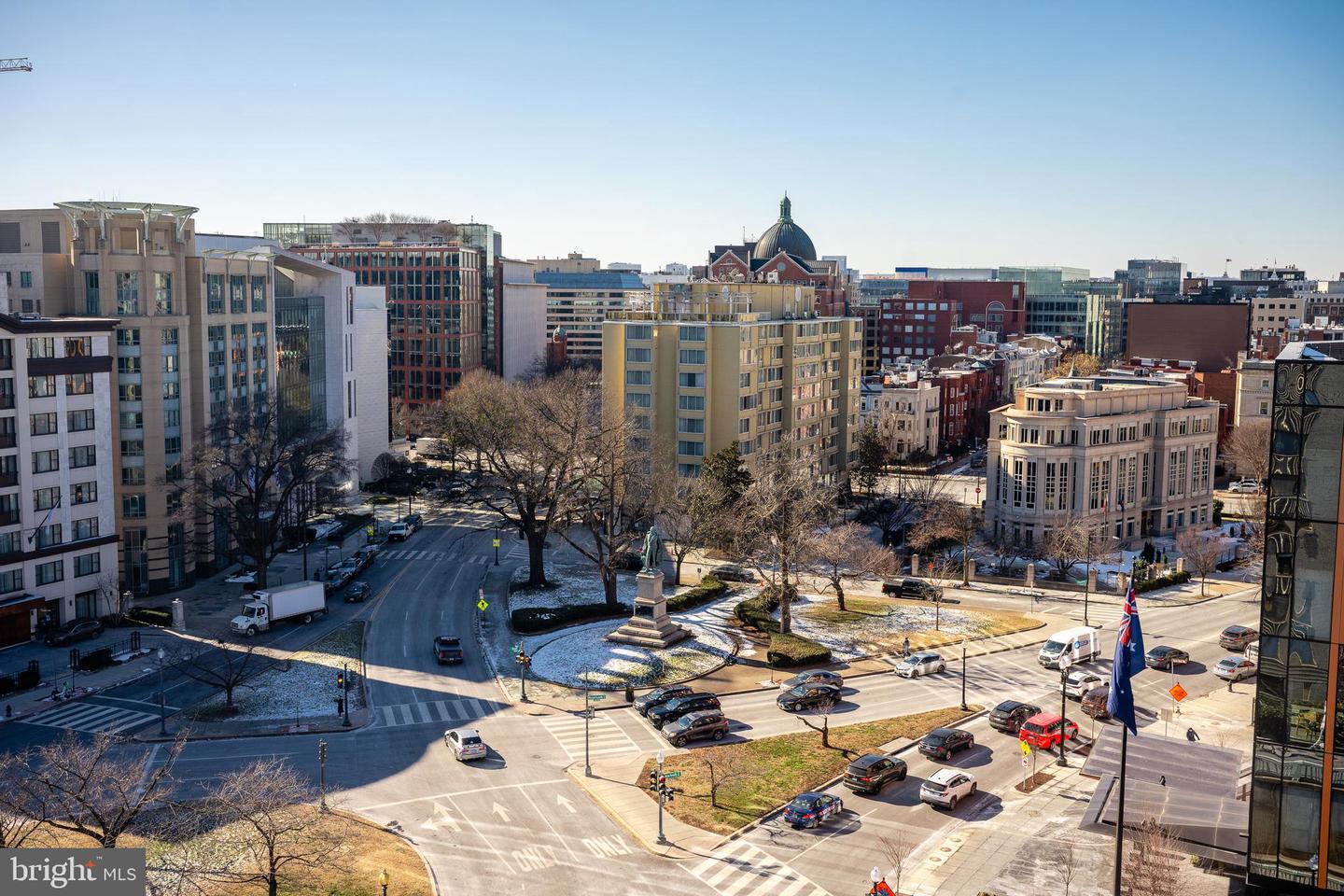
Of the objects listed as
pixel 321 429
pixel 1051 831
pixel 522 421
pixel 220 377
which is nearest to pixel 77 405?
pixel 220 377

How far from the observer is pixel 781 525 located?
249 feet

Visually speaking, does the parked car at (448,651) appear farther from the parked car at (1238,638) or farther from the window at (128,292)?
the parked car at (1238,638)

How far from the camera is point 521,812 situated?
48.2 metres

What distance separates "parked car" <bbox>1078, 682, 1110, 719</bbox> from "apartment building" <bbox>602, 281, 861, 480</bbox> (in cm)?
4547

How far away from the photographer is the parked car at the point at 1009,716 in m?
57.4

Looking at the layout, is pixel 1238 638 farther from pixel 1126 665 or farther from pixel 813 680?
pixel 1126 665

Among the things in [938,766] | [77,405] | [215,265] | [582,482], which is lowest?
[938,766]

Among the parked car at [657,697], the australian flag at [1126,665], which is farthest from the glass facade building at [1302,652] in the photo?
the parked car at [657,697]

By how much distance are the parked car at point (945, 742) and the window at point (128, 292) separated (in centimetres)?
6216

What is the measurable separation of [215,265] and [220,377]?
8667 millimetres

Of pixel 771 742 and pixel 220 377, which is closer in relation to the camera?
pixel 771 742

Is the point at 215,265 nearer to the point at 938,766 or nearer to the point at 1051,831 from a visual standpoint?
the point at 938,766

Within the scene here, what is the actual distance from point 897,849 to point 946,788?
502 centimetres

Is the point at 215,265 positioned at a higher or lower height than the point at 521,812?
higher
